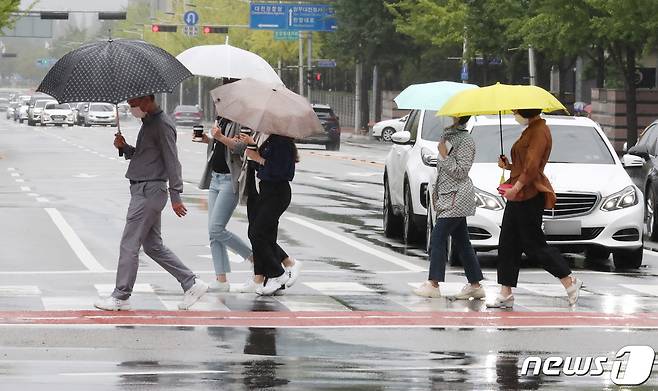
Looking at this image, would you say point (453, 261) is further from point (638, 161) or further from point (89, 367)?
point (89, 367)

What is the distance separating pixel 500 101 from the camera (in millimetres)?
14281

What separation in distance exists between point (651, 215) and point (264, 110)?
9498 millimetres

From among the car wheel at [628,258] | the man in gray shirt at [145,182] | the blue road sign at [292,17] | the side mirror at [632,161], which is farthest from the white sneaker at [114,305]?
the blue road sign at [292,17]

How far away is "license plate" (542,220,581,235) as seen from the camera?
58.0 ft

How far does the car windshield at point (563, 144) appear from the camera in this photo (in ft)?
61.3

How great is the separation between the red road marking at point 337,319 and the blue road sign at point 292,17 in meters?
76.2

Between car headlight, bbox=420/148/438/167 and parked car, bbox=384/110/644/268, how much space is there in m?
0.01

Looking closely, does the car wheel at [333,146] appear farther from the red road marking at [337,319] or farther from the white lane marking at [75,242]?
the red road marking at [337,319]

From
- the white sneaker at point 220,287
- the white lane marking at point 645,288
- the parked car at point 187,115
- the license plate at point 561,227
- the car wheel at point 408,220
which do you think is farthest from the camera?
the parked car at point 187,115

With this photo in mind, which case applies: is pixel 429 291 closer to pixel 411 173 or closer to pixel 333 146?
pixel 411 173

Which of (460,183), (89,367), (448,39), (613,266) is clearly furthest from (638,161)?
(448,39)

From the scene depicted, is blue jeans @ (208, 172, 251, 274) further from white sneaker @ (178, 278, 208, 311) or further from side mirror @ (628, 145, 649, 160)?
side mirror @ (628, 145, 649, 160)

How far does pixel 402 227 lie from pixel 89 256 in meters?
4.94

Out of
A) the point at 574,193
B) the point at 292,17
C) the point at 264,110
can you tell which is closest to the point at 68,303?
the point at 264,110
